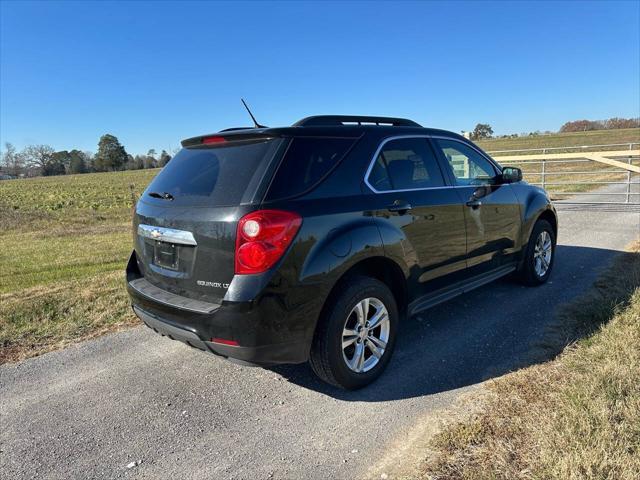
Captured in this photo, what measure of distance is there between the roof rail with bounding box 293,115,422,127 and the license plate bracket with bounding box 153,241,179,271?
122 centimetres

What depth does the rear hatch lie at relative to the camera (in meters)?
2.81

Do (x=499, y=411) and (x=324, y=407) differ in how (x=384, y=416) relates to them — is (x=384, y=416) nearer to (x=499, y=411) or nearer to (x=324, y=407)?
(x=324, y=407)

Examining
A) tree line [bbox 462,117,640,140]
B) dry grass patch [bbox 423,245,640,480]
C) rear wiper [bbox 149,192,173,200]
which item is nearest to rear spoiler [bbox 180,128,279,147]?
rear wiper [bbox 149,192,173,200]

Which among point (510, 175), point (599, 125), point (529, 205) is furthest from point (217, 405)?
point (599, 125)

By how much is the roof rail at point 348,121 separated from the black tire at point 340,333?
1189 mm

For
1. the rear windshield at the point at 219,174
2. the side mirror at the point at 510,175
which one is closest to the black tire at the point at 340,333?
the rear windshield at the point at 219,174

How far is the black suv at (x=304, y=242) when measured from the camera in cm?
277

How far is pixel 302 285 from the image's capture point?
2830 millimetres

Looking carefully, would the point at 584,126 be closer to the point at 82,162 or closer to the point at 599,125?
the point at 599,125

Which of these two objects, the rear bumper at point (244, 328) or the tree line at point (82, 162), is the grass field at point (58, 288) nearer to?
the rear bumper at point (244, 328)

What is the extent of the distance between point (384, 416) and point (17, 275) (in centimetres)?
685

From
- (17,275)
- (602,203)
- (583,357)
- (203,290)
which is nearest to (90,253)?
A: (17,275)

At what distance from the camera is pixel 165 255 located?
3.20 metres

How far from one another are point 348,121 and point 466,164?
1552 mm
